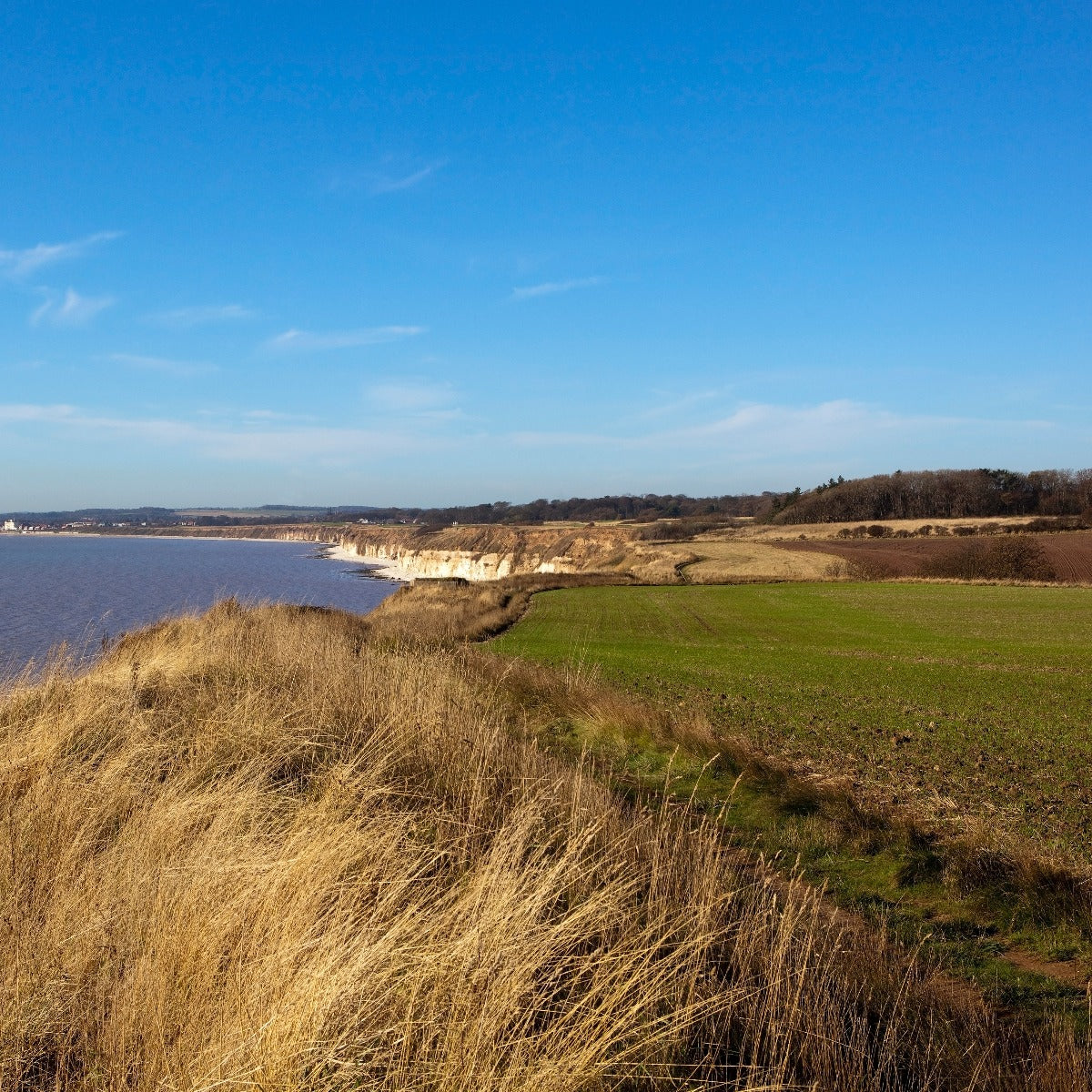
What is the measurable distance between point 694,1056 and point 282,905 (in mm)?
2047

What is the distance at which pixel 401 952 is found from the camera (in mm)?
3430

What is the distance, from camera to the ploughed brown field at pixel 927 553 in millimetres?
50969

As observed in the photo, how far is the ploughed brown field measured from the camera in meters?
51.0

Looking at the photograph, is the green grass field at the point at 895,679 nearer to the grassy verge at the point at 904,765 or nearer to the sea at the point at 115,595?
the grassy verge at the point at 904,765

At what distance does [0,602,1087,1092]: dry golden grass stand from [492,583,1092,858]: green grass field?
16.8 ft

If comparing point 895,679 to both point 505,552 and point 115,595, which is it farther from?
point 505,552

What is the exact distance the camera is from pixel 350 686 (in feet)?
30.7

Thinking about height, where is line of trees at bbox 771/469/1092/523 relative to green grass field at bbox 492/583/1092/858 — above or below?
above

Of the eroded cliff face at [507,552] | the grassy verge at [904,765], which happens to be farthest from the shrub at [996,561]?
the grassy verge at [904,765]

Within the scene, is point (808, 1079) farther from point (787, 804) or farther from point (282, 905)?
point (787, 804)

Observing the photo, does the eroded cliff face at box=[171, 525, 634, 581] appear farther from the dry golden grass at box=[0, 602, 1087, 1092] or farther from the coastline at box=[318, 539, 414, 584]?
the dry golden grass at box=[0, 602, 1087, 1092]

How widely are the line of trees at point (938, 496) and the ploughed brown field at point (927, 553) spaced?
129 feet

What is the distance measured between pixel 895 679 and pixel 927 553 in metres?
43.7

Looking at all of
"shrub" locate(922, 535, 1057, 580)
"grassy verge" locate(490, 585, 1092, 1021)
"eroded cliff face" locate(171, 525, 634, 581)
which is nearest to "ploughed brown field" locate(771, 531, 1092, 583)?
"shrub" locate(922, 535, 1057, 580)
